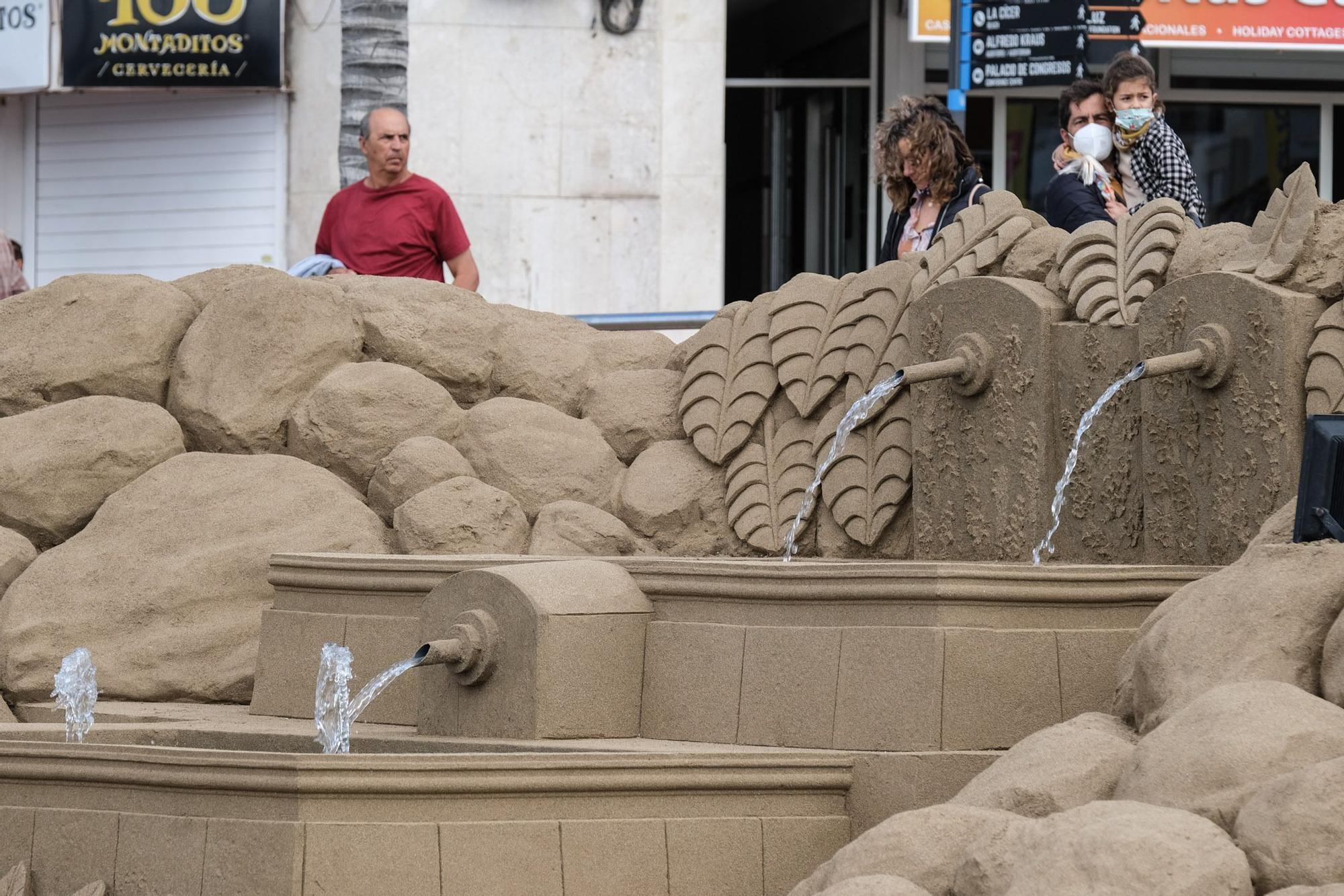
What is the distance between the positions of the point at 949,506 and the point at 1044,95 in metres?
9.26

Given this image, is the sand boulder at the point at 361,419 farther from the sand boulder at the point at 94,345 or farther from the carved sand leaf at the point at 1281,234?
the carved sand leaf at the point at 1281,234

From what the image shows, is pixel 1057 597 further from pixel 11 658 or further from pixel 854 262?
pixel 854 262

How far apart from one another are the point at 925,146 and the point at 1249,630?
3.11 metres

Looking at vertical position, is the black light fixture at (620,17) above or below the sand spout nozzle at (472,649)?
above

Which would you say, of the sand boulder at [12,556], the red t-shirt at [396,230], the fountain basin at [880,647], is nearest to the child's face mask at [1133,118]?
the fountain basin at [880,647]

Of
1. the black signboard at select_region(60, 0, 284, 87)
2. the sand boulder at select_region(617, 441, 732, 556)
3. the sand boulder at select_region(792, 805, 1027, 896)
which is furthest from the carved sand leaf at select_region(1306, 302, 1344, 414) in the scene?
the black signboard at select_region(60, 0, 284, 87)

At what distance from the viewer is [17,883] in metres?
5.54

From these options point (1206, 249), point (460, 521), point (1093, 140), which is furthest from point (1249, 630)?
point (460, 521)

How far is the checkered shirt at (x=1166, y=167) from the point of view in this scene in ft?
24.8

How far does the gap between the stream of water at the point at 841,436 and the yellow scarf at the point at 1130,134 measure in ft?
3.72

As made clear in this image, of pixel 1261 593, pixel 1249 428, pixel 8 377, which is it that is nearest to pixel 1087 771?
pixel 1261 593

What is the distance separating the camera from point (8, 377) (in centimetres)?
880

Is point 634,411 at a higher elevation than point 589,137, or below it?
below

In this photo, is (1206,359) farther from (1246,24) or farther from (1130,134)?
(1246,24)
